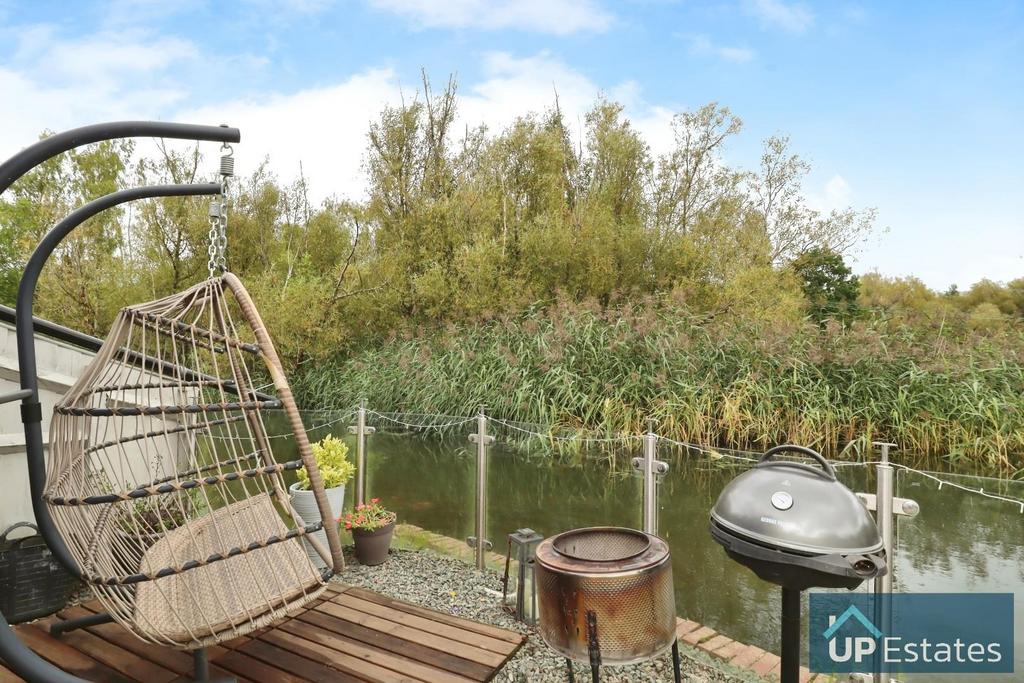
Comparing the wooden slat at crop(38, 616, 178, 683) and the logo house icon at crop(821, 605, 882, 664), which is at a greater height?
the wooden slat at crop(38, 616, 178, 683)

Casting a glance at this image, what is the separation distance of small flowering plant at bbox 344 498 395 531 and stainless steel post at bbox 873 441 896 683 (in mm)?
2583

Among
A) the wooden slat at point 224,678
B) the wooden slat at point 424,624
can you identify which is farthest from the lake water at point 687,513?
the wooden slat at point 224,678

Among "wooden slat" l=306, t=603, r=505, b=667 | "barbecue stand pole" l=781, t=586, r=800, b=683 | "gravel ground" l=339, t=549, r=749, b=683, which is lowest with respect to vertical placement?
"gravel ground" l=339, t=549, r=749, b=683

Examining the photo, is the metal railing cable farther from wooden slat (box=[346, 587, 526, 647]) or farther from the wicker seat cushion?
wooden slat (box=[346, 587, 526, 647])

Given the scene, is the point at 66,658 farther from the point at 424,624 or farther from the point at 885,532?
the point at 885,532

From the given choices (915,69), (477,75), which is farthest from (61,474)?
(477,75)

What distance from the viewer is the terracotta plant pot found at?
351 cm

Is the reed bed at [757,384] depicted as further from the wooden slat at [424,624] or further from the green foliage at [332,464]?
the wooden slat at [424,624]

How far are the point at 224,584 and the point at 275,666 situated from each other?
13.7 inches

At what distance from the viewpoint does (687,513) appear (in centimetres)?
307

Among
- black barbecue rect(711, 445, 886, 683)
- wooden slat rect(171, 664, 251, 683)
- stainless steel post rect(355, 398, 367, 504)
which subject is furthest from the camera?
stainless steel post rect(355, 398, 367, 504)

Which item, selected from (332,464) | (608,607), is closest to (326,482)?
(332,464)

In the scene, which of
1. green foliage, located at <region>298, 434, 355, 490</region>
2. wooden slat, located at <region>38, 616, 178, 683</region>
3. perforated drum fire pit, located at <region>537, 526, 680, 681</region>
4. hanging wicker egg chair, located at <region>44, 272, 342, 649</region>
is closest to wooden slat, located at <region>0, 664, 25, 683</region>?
wooden slat, located at <region>38, 616, 178, 683</region>

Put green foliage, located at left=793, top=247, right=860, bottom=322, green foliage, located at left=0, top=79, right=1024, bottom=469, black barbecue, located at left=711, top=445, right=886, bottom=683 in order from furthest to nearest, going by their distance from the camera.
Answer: green foliage, located at left=793, top=247, right=860, bottom=322 → green foliage, located at left=0, top=79, right=1024, bottom=469 → black barbecue, located at left=711, top=445, right=886, bottom=683
